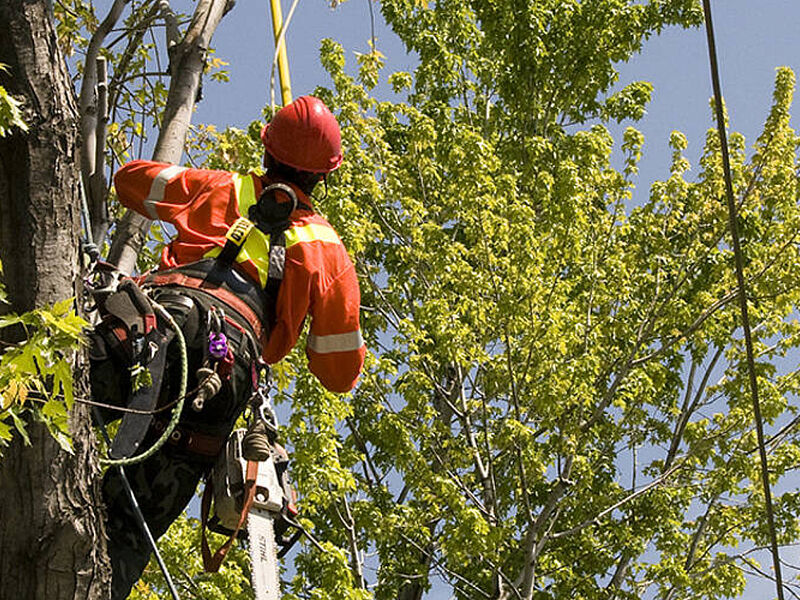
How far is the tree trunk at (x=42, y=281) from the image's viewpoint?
10.1ft

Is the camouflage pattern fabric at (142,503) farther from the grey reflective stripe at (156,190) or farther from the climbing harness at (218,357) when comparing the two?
the grey reflective stripe at (156,190)

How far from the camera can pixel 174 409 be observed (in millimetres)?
3754

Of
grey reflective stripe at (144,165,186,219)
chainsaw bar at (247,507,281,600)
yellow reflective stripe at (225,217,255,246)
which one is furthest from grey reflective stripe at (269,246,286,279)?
chainsaw bar at (247,507,281,600)

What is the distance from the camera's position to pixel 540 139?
14.1 metres

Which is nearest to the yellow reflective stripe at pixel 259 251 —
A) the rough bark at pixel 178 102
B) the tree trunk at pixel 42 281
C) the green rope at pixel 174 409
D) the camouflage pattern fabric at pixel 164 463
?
the camouflage pattern fabric at pixel 164 463

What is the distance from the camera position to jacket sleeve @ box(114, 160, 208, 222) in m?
4.50

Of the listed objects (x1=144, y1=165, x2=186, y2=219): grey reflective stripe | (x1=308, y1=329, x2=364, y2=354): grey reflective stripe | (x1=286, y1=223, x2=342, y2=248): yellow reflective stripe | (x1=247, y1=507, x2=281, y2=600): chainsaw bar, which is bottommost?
(x1=247, y1=507, x2=281, y2=600): chainsaw bar

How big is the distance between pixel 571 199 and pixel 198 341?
8.33m

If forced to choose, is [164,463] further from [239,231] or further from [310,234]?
[310,234]

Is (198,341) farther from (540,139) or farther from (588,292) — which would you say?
(540,139)

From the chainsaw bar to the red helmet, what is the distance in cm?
128

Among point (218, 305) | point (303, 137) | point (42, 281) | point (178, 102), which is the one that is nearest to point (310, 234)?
point (303, 137)

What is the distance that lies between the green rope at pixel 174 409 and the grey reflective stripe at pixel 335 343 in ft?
2.10

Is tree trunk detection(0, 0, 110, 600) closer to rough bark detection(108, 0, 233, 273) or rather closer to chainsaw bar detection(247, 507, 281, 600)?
chainsaw bar detection(247, 507, 281, 600)
